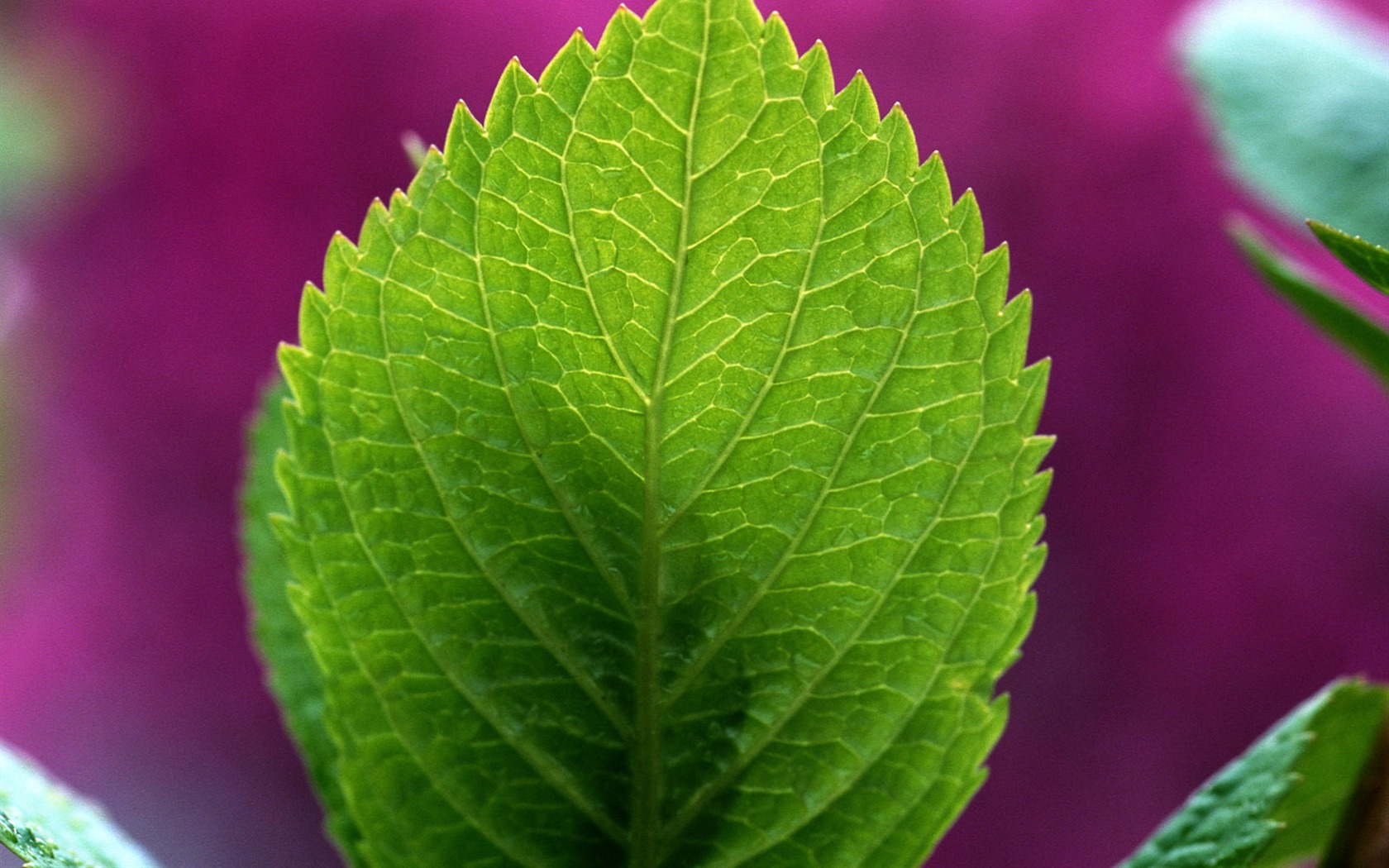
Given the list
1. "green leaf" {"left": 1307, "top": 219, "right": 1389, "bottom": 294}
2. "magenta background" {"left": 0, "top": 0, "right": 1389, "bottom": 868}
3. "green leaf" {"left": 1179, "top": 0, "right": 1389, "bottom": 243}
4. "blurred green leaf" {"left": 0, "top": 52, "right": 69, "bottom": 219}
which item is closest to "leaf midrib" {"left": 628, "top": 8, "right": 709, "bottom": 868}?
"green leaf" {"left": 1307, "top": 219, "right": 1389, "bottom": 294}

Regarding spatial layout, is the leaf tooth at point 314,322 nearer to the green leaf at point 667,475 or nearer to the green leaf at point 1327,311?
the green leaf at point 667,475

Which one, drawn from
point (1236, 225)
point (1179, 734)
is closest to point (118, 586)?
point (1179, 734)

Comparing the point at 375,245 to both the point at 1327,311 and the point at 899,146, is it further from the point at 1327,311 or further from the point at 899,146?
the point at 1327,311

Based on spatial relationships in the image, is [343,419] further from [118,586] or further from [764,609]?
[118,586]

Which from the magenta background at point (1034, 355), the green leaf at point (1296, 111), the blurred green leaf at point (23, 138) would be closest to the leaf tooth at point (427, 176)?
the green leaf at point (1296, 111)

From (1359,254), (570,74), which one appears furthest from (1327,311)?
(570,74)
